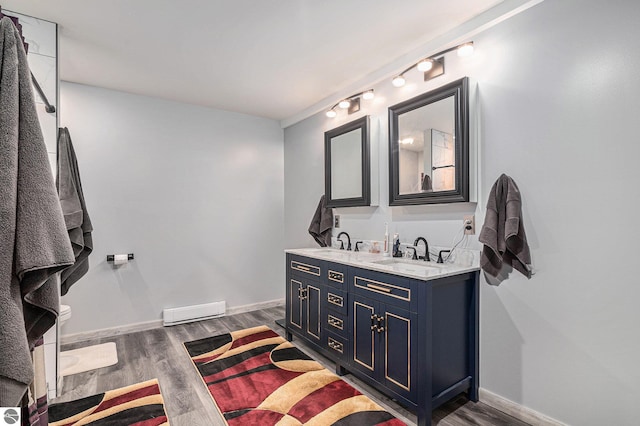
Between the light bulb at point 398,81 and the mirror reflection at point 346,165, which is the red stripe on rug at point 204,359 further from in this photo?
the light bulb at point 398,81

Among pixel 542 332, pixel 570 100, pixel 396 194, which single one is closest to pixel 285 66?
pixel 396 194

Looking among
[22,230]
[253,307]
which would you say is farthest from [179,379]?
[22,230]

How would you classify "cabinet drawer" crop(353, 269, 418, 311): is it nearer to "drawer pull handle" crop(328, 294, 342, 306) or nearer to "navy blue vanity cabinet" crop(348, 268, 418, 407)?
"navy blue vanity cabinet" crop(348, 268, 418, 407)

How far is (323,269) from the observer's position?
8.54 ft

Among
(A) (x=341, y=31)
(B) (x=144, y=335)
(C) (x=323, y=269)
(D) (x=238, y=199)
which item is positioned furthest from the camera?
(D) (x=238, y=199)

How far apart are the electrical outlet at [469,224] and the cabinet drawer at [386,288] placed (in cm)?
63

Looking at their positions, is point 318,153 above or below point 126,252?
above

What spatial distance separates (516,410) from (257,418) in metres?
1.54

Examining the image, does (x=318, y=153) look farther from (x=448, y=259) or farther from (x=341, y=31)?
(x=448, y=259)

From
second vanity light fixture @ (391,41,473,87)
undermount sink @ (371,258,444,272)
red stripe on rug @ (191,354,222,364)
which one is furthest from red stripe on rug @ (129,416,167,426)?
second vanity light fixture @ (391,41,473,87)

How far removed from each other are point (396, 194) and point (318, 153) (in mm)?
1377

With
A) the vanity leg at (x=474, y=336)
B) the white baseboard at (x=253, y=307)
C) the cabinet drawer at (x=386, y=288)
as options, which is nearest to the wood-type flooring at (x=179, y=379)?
the vanity leg at (x=474, y=336)

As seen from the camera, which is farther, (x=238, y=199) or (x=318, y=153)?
(x=238, y=199)

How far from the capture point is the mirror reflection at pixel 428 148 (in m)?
2.25
